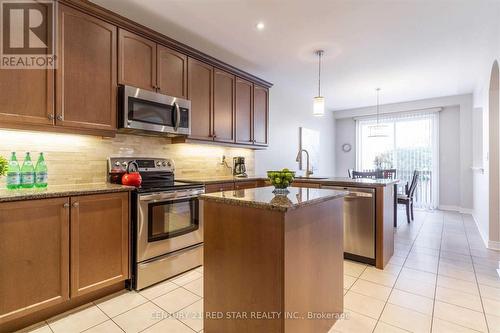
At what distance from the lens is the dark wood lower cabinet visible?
5.36ft

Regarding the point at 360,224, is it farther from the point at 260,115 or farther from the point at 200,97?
the point at 200,97

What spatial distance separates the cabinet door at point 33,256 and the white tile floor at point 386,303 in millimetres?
237

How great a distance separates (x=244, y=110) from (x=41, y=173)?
251 centimetres

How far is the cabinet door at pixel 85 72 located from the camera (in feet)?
6.70

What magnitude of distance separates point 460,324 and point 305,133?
174 inches

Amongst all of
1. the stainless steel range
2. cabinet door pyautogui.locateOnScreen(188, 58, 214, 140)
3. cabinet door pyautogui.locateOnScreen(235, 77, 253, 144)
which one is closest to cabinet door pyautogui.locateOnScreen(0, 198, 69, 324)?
the stainless steel range

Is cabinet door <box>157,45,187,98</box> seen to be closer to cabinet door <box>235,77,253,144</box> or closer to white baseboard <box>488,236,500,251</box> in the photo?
cabinet door <box>235,77,253,144</box>

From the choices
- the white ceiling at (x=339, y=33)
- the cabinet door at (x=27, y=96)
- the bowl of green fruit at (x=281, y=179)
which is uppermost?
the white ceiling at (x=339, y=33)

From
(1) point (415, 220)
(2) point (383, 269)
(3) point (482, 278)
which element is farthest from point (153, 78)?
(1) point (415, 220)

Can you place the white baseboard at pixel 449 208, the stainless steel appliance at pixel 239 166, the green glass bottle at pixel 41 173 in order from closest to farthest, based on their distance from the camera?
the green glass bottle at pixel 41 173 < the stainless steel appliance at pixel 239 166 < the white baseboard at pixel 449 208

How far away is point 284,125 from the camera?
5.14 metres

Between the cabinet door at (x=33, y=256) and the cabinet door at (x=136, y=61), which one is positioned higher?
the cabinet door at (x=136, y=61)

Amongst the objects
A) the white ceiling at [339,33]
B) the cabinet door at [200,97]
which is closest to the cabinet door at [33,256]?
the cabinet door at [200,97]

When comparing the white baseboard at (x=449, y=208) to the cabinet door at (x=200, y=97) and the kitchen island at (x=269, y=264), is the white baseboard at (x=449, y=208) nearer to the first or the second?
the kitchen island at (x=269, y=264)
